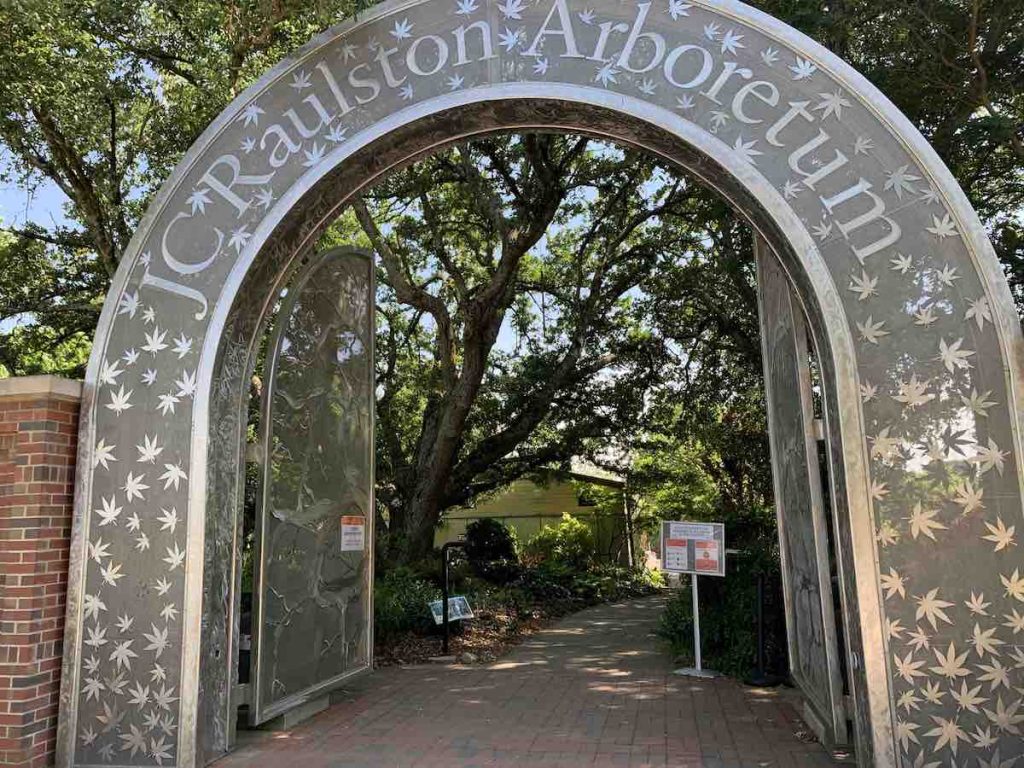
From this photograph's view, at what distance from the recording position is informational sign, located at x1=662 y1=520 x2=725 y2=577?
8.61 m

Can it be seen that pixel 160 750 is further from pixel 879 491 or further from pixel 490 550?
pixel 490 550

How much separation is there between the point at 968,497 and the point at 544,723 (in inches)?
143

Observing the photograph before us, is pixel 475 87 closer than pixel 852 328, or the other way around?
pixel 852 328

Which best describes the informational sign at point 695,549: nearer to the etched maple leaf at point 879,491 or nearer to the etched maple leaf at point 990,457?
the etched maple leaf at point 879,491

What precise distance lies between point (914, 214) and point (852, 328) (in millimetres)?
824

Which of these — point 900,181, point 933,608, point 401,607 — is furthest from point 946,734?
point 401,607

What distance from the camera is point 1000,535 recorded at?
448 cm

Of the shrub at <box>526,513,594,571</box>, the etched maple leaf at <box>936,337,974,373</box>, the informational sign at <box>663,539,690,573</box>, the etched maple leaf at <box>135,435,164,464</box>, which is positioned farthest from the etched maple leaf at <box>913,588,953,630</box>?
the shrub at <box>526,513,594,571</box>

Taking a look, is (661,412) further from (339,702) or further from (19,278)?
(19,278)

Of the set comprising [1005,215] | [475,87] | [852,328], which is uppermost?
[1005,215]

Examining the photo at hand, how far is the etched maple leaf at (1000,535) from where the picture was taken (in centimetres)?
446

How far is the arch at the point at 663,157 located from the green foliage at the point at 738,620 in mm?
3790

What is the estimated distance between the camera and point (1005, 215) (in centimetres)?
1063

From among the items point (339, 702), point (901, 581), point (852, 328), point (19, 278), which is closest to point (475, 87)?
point (852, 328)
